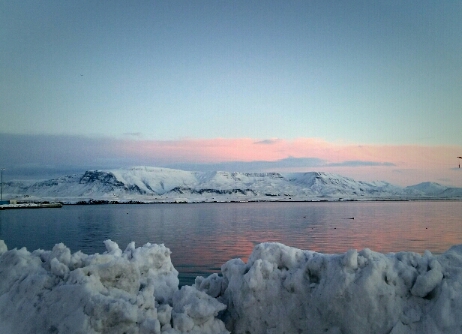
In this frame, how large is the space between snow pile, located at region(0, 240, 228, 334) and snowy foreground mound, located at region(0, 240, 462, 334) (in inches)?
0.6

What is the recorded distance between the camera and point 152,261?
9.46 meters

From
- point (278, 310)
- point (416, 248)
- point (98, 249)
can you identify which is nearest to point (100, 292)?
point (278, 310)

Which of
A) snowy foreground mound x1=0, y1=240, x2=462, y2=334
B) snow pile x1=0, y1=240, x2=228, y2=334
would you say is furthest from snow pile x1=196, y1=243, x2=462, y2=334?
snow pile x1=0, y1=240, x2=228, y2=334

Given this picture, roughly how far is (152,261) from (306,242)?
27.4 metres

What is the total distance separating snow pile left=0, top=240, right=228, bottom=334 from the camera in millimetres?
6285

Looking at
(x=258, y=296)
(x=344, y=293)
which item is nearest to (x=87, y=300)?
(x=258, y=296)

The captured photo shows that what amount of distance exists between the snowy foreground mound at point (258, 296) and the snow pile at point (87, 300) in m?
0.02

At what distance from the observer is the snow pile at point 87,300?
20.6 feet

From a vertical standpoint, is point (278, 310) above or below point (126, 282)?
below

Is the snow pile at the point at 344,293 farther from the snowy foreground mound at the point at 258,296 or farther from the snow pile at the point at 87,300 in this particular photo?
the snow pile at the point at 87,300

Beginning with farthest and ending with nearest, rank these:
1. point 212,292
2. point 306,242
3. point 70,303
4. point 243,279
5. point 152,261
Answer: point 306,242 < point 152,261 < point 212,292 < point 243,279 < point 70,303

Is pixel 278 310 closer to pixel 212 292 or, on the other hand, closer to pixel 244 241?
pixel 212 292

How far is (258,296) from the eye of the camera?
7.53 metres

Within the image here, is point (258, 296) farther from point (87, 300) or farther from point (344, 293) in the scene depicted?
point (87, 300)
